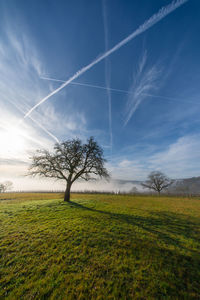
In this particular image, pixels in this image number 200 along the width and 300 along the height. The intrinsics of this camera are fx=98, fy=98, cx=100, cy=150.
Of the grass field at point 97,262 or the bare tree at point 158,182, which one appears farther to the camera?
the bare tree at point 158,182

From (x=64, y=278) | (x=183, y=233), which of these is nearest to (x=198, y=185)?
(x=183, y=233)

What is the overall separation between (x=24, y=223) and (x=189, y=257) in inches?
533

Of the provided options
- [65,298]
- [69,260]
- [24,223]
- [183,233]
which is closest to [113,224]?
[69,260]

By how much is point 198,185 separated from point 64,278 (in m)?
221

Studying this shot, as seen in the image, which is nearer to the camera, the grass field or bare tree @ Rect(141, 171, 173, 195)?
the grass field

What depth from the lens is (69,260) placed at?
5.48m

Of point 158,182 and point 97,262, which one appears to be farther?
point 158,182

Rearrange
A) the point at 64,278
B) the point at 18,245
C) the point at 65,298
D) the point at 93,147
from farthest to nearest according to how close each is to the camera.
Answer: the point at 93,147
the point at 18,245
the point at 64,278
the point at 65,298

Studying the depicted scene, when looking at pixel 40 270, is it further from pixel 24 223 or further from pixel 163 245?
pixel 163 245

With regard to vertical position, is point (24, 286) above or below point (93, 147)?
below

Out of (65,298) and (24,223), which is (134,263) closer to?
(65,298)

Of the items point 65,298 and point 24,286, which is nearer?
point 65,298

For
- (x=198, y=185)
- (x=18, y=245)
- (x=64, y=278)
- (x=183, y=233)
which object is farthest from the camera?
(x=198, y=185)

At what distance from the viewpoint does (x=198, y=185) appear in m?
154
